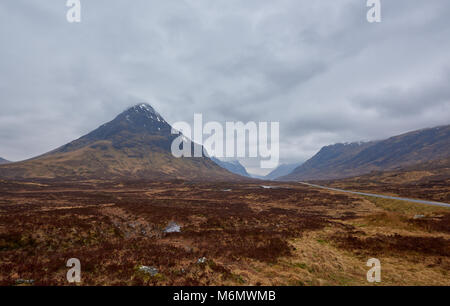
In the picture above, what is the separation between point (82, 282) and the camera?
10734mm

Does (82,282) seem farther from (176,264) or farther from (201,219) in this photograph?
(201,219)

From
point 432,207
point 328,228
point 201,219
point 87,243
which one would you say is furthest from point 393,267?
point 432,207

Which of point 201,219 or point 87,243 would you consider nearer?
point 87,243

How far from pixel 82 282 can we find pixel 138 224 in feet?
50.8

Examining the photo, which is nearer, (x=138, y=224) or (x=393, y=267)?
(x=393, y=267)

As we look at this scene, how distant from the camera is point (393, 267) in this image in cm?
1394
